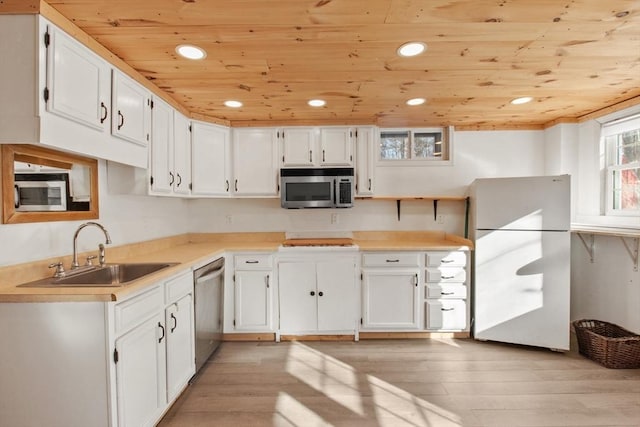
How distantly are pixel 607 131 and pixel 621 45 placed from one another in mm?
1621

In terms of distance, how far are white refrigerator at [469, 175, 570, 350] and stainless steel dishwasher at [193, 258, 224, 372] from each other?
2.40m

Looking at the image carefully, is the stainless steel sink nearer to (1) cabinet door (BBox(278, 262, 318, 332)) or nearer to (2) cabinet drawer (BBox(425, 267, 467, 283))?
(1) cabinet door (BBox(278, 262, 318, 332))

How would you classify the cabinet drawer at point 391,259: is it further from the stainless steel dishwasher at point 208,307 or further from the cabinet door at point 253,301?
the stainless steel dishwasher at point 208,307

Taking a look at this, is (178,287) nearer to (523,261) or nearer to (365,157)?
(365,157)

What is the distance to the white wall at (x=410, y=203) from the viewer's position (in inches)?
139

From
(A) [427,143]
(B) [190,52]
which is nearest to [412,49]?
(B) [190,52]

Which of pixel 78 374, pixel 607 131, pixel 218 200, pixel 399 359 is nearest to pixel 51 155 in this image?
pixel 78 374

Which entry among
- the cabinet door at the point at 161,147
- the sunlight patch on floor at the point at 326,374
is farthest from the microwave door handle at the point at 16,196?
the sunlight patch on floor at the point at 326,374

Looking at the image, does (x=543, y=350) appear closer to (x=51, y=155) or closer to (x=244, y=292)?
(x=244, y=292)

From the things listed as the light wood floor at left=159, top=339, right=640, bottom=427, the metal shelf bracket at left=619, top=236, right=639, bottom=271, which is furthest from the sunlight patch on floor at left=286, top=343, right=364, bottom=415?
the metal shelf bracket at left=619, top=236, right=639, bottom=271

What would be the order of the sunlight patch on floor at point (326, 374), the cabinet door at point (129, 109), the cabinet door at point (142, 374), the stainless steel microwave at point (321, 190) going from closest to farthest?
1. the cabinet door at point (142, 374)
2. the cabinet door at point (129, 109)
3. the sunlight patch on floor at point (326, 374)
4. the stainless steel microwave at point (321, 190)

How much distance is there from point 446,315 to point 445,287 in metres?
0.28

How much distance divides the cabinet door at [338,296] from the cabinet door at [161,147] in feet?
5.07

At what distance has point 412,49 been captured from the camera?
1.81 metres
